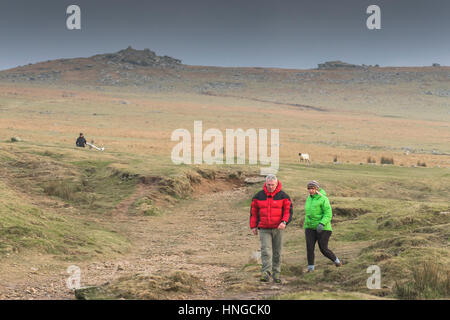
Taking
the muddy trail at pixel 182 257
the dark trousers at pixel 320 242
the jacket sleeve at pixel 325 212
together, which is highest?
the jacket sleeve at pixel 325 212

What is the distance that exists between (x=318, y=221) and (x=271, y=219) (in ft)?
4.28

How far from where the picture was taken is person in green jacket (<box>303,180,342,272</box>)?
10477 mm

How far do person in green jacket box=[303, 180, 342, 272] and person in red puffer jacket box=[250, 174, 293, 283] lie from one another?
85 cm

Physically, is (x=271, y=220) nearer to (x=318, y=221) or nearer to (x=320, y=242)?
(x=318, y=221)

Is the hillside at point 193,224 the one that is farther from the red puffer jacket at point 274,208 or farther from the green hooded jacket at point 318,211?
the red puffer jacket at point 274,208

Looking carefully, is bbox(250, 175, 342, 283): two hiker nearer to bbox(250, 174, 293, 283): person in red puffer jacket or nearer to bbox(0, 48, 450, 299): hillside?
bbox(250, 174, 293, 283): person in red puffer jacket

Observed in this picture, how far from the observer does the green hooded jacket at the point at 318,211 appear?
34.4 ft

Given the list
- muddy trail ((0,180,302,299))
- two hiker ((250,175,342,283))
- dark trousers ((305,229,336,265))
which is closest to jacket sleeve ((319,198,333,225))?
two hiker ((250,175,342,283))

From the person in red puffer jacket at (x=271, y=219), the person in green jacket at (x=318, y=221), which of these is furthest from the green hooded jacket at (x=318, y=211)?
the person in red puffer jacket at (x=271, y=219)

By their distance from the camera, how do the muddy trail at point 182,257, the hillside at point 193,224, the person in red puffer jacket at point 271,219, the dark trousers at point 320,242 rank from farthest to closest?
the dark trousers at point 320,242 < the person in red puffer jacket at point 271,219 < the muddy trail at point 182,257 < the hillside at point 193,224

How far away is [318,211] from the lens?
10531 mm

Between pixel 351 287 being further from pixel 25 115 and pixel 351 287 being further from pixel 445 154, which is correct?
pixel 25 115

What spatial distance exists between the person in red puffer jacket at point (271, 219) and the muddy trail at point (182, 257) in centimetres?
41

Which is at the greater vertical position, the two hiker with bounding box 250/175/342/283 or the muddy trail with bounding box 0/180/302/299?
the two hiker with bounding box 250/175/342/283
